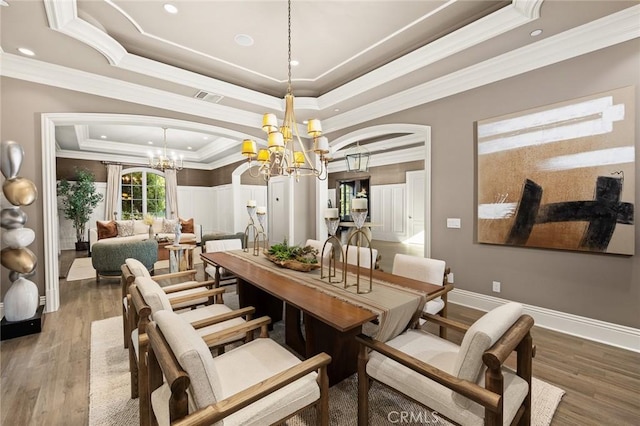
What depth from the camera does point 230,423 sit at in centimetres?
112

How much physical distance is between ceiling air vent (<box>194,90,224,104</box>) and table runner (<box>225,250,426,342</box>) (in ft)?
10.1

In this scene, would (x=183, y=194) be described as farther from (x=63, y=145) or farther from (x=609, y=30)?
(x=609, y=30)

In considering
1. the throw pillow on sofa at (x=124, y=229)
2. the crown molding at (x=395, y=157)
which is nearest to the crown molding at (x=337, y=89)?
the crown molding at (x=395, y=157)

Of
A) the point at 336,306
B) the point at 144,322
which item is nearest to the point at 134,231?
the point at 144,322

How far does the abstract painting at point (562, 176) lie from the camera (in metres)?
2.41

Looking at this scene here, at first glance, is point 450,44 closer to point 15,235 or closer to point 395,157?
point 15,235

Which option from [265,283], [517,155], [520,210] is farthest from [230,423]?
[517,155]

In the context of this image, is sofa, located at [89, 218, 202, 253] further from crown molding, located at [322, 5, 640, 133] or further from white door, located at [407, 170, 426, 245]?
white door, located at [407, 170, 426, 245]

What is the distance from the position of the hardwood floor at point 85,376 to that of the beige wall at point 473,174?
448 millimetres

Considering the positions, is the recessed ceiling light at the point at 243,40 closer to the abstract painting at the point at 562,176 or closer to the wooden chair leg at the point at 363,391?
the abstract painting at the point at 562,176

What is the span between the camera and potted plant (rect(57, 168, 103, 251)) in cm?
764

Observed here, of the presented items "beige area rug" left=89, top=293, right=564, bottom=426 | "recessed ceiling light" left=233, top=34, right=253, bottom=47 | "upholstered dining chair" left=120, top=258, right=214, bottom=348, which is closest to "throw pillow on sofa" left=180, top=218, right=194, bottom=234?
"upholstered dining chair" left=120, top=258, right=214, bottom=348

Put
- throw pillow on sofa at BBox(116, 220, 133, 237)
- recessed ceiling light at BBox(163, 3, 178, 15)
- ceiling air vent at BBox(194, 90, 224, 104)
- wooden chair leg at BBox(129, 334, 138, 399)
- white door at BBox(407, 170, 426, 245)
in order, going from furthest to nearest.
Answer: white door at BBox(407, 170, 426, 245) < throw pillow on sofa at BBox(116, 220, 133, 237) < ceiling air vent at BBox(194, 90, 224, 104) < recessed ceiling light at BBox(163, 3, 178, 15) < wooden chair leg at BBox(129, 334, 138, 399)

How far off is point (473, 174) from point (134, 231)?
833 cm
